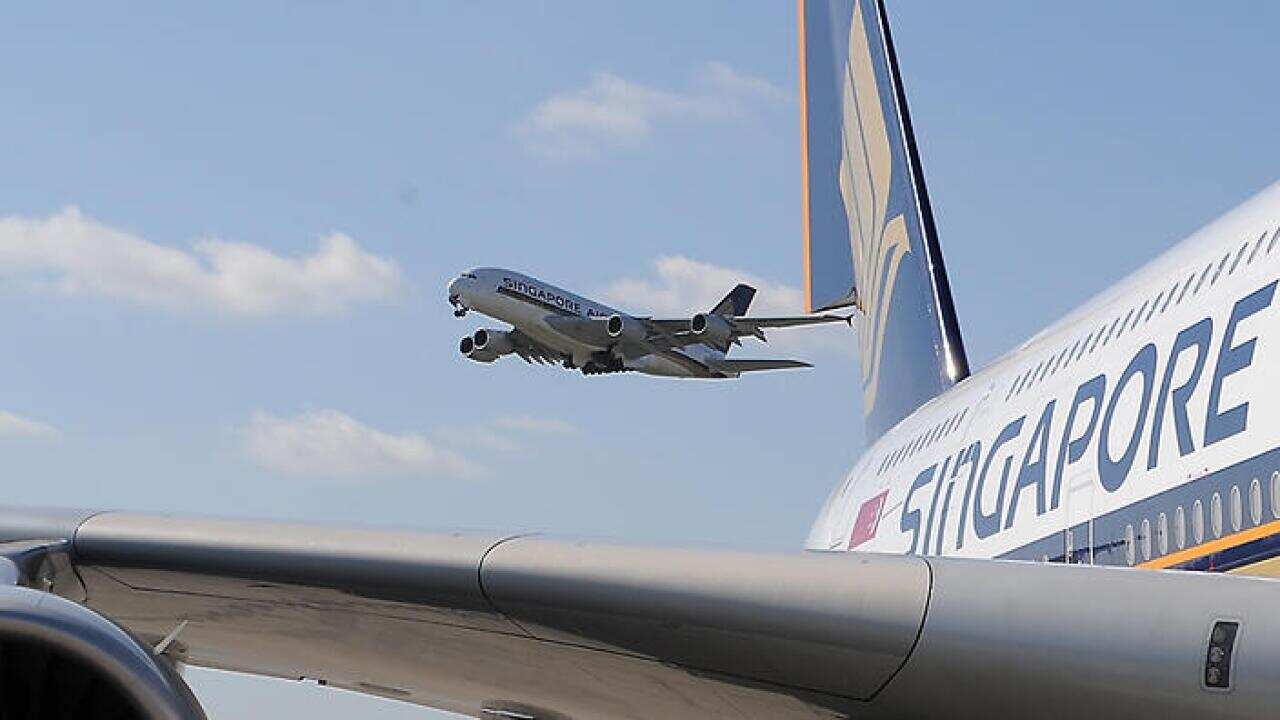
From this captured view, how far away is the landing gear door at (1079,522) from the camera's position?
22.5 ft

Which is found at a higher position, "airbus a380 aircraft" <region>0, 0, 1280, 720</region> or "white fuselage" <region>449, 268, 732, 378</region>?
"white fuselage" <region>449, 268, 732, 378</region>

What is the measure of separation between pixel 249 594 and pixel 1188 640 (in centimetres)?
319

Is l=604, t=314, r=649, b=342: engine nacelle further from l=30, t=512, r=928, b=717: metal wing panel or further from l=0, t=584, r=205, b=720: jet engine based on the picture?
l=0, t=584, r=205, b=720: jet engine

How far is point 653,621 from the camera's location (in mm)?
5242

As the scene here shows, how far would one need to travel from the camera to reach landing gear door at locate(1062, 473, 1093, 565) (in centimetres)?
687

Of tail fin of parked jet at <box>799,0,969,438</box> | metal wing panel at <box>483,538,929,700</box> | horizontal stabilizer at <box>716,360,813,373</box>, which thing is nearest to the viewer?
metal wing panel at <box>483,538,929,700</box>

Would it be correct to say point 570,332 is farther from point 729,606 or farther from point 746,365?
point 729,606

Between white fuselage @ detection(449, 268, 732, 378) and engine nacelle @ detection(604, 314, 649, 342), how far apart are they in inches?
25.0

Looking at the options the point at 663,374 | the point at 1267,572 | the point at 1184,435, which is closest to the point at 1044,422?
the point at 1184,435

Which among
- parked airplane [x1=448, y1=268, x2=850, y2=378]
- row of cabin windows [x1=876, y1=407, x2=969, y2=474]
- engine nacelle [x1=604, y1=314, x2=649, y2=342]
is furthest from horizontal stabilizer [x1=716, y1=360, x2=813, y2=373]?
row of cabin windows [x1=876, y1=407, x2=969, y2=474]

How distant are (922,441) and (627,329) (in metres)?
36.4

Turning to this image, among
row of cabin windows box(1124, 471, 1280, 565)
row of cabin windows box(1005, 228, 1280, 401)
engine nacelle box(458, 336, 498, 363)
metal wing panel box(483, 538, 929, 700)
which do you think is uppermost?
engine nacelle box(458, 336, 498, 363)

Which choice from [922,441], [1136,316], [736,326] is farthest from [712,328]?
[1136,316]

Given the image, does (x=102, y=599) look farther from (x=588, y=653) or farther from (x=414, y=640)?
(x=588, y=653)
